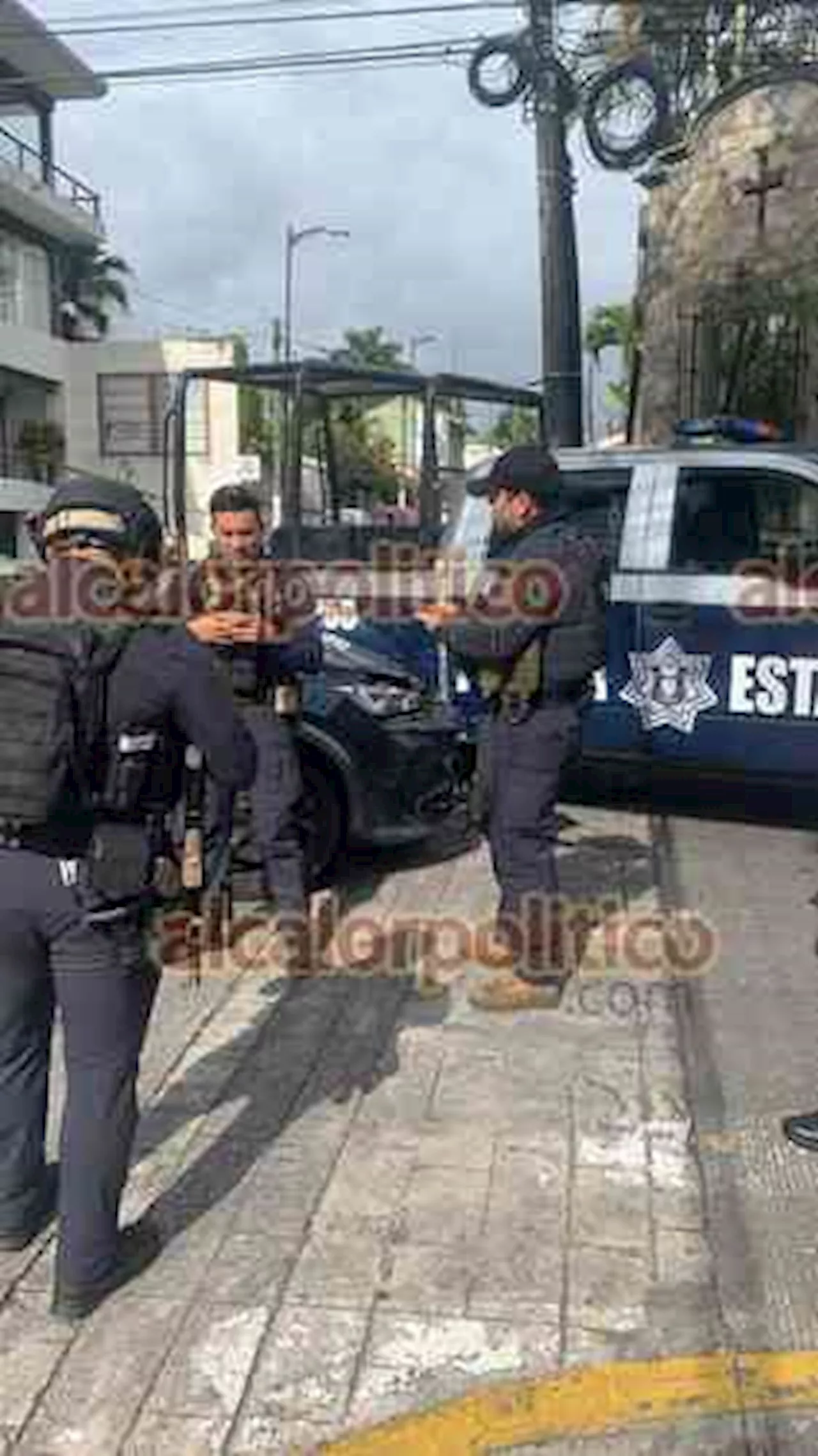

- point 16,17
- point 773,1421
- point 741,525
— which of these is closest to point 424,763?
point 741,525

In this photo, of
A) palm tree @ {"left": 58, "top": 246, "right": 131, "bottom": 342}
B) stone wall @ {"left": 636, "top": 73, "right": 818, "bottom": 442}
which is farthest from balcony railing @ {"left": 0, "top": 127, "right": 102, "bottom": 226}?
stone wall @ {"left": 636, "top": 73, "right": 818, "bottom": 442}

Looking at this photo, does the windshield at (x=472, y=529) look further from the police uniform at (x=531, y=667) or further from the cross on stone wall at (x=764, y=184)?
the cross on stone wall at (x=764, y=184)

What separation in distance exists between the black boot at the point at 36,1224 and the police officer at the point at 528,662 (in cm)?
179

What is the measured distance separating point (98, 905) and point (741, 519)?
481 centimetres

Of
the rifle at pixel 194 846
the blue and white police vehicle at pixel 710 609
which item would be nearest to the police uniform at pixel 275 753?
the rifle at pixel 194 846

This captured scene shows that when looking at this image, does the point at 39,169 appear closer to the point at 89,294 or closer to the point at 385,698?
the point at 89,294

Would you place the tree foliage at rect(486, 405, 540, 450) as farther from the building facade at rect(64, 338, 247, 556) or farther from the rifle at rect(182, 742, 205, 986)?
the building facade at rect(64, 338, 247, 556)

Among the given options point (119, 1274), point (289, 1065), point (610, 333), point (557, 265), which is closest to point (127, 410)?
point (610, 333)

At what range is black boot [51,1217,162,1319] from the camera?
10.1 feet

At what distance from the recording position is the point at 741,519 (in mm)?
7031

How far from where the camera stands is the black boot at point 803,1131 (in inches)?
152

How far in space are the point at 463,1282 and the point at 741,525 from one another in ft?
15.0

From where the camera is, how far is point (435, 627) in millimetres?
5164

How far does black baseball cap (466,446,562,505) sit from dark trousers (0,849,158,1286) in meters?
2.26
